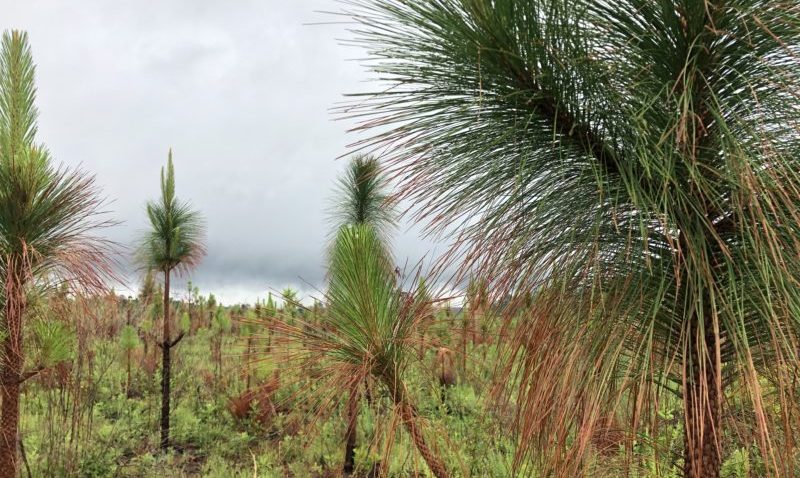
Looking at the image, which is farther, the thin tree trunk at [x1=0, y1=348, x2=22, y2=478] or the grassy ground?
the grassy ground

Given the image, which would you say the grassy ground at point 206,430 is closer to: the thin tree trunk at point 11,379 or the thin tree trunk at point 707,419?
the thin tree trunk at point 11,379

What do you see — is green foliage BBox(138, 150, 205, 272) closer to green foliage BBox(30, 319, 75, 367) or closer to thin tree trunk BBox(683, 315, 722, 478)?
green foliage BBox(30, 319, 75, 367)

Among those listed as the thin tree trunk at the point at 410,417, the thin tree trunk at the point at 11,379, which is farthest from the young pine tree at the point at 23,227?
the thin tree trunk at the point at 410,417

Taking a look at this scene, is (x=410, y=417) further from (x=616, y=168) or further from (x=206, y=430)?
(x=206, y=430)

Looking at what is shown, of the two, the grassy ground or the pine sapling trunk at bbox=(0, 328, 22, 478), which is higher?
the pine sapling trunk at bbox=(0, 328, 22, 478)

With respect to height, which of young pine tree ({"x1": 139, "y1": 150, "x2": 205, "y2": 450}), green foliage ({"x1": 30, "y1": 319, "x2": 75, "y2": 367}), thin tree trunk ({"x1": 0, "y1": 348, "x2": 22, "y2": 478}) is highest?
young pine tree ({"x1": 139, "y1": 150, "x2": 205, "y2": 450})

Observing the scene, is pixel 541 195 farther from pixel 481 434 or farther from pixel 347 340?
pixel 481 434

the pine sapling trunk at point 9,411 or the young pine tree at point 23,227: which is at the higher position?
the young pine tree at point 23,227

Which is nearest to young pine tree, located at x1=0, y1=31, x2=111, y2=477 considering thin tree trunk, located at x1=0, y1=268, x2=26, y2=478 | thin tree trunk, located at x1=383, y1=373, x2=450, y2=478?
thin tree trunk, located at x1=0, y1=268, x2=26, y2=478

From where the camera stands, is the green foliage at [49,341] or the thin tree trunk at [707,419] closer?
the thin tree trunk at [707,419]

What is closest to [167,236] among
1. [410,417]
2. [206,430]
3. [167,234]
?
[167,234]

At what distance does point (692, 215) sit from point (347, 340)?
195 centimetres

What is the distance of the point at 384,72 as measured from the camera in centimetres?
248

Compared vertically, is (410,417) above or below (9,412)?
above
